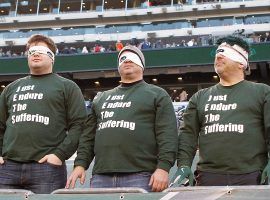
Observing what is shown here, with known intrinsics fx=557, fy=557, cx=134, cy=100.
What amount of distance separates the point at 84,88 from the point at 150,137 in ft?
86.5

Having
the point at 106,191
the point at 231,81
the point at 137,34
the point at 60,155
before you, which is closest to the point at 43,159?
the point at 60,155

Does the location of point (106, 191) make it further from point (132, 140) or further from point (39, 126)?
point (39, 126)

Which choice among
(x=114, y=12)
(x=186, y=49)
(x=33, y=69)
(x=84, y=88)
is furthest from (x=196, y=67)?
(x=33, y=69)

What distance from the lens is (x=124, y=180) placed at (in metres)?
3.77

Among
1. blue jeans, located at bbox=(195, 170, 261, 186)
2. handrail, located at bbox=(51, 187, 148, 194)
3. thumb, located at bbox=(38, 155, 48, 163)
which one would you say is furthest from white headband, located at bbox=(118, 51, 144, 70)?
handrail, located at bbox=(51, 187, 148, 194)

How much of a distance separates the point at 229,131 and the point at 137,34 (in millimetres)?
32565

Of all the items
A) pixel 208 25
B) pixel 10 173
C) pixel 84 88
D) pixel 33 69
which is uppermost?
pixel 208 25

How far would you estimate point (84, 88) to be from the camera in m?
30.1

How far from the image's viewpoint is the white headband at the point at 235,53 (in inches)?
156

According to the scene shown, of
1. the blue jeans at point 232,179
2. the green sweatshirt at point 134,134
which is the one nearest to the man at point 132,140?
the green sweatshirt at point 134,134

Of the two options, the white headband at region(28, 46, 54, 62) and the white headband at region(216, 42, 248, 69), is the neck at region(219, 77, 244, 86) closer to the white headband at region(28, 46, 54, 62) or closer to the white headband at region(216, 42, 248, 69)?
the white headband at region(216, 42, 248, 69)

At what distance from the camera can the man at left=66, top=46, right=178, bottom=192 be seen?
3775 mm

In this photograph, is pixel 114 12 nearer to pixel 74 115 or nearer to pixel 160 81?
pixel 160 81

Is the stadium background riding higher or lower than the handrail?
higher
